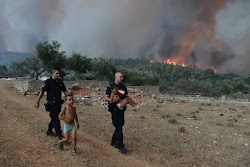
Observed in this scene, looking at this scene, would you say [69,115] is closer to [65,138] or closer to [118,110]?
[65,138]

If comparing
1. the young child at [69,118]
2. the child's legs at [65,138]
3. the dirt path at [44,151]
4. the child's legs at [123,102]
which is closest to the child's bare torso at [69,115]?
the young child at [69,118]

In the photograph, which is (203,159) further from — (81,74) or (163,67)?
(163,67)

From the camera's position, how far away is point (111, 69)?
223ft

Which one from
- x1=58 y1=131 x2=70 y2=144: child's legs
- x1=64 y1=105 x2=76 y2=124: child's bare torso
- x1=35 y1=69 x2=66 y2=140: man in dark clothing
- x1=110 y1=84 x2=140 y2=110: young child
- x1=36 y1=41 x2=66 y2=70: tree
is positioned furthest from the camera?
x1=36 y1=41 x2=66 y2=70: tree

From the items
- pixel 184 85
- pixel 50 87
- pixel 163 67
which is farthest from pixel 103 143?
pixel 163 67

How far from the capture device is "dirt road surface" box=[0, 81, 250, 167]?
12.1m

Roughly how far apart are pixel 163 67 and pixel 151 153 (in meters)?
163

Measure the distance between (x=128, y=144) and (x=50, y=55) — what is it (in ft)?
148

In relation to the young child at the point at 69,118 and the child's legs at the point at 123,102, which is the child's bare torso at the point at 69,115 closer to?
the young child at the point at 69,118

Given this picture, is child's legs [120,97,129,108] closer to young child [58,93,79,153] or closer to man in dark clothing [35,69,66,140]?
young child [58,93,79,153]

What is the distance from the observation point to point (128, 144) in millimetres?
15359

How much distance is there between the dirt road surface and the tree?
3637 centimetres

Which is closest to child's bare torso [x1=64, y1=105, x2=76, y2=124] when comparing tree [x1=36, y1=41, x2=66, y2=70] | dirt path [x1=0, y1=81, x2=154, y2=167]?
dirt path [x1=0, y1=81, x2=154, y2=167]

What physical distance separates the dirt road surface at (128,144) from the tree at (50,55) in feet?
119
